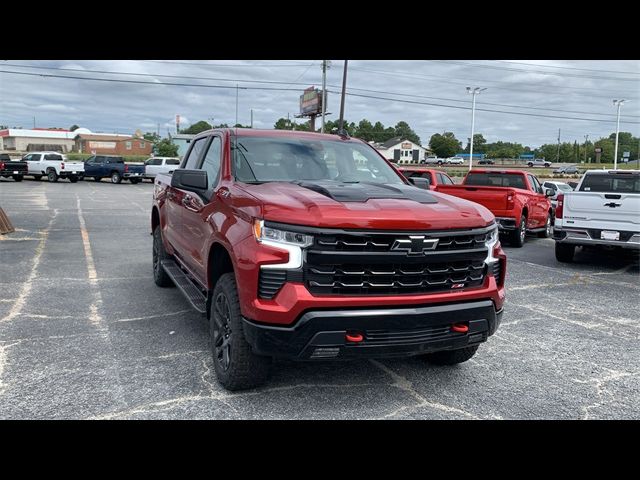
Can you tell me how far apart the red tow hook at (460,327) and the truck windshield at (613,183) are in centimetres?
783

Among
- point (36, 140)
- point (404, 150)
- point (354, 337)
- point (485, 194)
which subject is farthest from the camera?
point (404, 150)

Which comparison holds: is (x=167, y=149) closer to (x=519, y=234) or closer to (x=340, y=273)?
(x=519, y=234)

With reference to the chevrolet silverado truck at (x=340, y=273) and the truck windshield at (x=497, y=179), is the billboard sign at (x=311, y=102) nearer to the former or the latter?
the truck windshield at (x=497, y=179)

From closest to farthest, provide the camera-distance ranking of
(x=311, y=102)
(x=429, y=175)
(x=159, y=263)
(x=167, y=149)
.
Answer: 1. (x=159, y=263)
2. (x=429, y=175)
3. (x=311, y=102)
4. (x=167, y=149)

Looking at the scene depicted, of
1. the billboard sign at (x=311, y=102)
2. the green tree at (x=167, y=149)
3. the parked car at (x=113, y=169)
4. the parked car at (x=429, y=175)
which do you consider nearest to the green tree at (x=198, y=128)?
the green tree at (x=167, y=149)

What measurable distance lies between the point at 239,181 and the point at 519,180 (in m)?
10.5

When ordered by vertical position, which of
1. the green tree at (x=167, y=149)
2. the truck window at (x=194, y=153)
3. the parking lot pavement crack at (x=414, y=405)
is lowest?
the parking lot pavement crack at (x=414, y=405)

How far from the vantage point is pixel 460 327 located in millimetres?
3707

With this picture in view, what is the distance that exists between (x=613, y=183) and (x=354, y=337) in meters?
8.83

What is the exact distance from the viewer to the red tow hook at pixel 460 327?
3678 millimetres

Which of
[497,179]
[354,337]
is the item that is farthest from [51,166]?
[354,337]

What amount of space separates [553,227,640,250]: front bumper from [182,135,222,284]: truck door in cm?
686

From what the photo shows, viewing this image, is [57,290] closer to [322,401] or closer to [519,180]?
[322,401]
